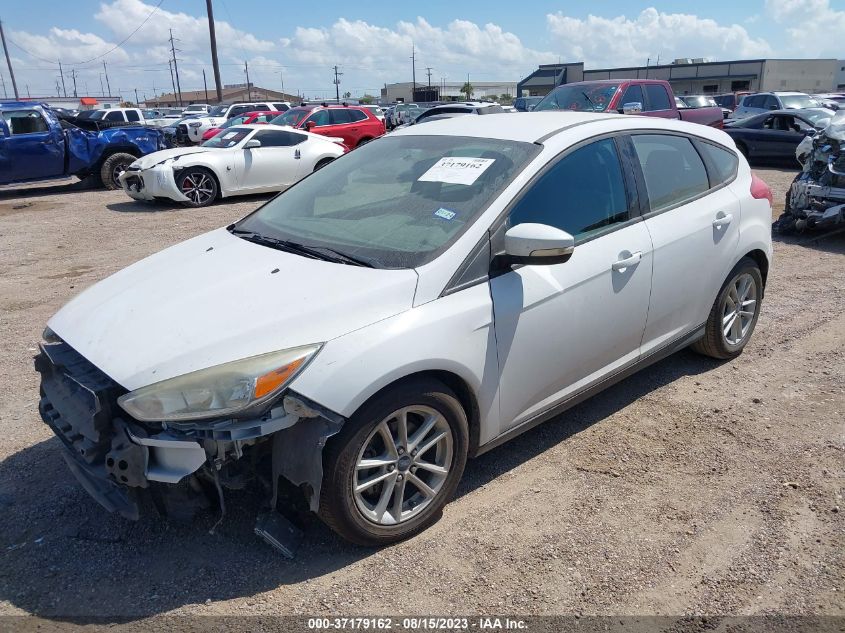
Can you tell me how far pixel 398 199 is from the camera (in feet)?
11.3

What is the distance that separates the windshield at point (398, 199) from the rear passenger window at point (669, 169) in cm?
89

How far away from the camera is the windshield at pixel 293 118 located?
17.0m

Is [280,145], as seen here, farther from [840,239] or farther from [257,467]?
[257,467]

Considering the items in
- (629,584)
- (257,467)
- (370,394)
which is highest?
(370,394)

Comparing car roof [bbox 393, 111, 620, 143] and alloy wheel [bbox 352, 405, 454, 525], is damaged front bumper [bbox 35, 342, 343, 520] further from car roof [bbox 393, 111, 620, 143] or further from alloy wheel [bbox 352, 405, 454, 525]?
car roof [bbox 393, 111, 620, 143]

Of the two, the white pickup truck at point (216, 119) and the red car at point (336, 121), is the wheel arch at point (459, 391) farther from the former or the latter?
the white pickup truck at point (216, 119)

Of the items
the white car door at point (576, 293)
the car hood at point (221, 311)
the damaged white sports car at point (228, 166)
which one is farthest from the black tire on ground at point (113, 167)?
the white car door at point (576, 293)

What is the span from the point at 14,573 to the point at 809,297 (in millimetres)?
6468

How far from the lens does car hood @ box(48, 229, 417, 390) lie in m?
2.56

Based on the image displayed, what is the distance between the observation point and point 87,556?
114 inches

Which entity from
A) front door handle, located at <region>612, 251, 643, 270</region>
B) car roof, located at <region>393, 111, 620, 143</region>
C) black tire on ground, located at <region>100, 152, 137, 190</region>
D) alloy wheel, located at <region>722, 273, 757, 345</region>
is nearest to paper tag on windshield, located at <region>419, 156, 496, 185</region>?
car roof, located at <region>393, 111, 620, 143</region>

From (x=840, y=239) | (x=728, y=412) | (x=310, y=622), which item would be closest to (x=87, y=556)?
(x=310, y=622)

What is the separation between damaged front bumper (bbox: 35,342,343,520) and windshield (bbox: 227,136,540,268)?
0.84 m

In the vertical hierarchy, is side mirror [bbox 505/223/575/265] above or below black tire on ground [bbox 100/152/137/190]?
above
